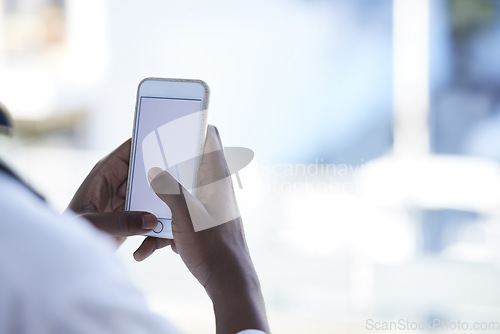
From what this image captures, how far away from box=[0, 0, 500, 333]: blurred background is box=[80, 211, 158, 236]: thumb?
774 mm

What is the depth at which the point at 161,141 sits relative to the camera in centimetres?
58

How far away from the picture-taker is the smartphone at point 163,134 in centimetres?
57

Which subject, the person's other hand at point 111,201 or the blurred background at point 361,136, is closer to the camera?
the person's other hand at point 111,201

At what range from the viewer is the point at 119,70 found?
1.69 meters

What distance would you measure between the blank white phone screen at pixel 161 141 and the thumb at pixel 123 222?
0.03 meters

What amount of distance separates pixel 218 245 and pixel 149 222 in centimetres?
11

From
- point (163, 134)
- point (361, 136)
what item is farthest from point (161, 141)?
point (361, 136)
